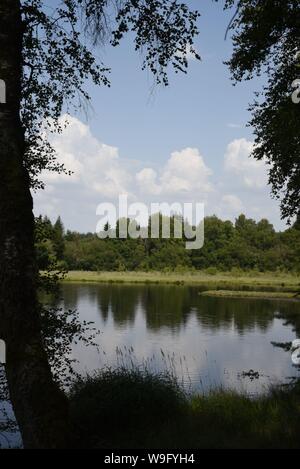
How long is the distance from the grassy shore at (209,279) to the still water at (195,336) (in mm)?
21956

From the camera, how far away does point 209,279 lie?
92.8 metres

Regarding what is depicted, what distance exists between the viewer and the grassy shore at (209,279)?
8047cm

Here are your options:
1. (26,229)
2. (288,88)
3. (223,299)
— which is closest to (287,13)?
(288,88)

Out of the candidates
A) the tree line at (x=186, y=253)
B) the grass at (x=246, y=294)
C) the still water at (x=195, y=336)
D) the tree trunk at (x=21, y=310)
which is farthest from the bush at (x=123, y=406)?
the tree line at (x=186, y=253)

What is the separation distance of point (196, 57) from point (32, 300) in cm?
447

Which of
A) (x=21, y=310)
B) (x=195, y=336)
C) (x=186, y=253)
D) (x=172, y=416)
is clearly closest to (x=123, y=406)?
(x=172, y=416)

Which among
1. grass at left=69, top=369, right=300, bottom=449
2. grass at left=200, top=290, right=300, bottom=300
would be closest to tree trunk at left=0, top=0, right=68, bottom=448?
grass at left=69, top=369, right=300, bottom=449

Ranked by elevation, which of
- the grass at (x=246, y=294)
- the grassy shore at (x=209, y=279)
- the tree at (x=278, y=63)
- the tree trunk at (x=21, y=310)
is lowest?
the grass at (x=246, y=294)

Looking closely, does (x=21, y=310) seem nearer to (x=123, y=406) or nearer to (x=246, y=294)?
(x=123, y=406)

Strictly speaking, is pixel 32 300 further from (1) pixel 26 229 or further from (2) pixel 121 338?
(2) pixel 121 338

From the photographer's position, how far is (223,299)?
5794cm

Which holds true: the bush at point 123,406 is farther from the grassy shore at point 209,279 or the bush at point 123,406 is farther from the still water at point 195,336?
the grassy shore at point 209,279

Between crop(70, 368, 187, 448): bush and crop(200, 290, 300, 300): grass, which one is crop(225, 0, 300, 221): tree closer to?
crop(70, 368, 187, 448): bush
